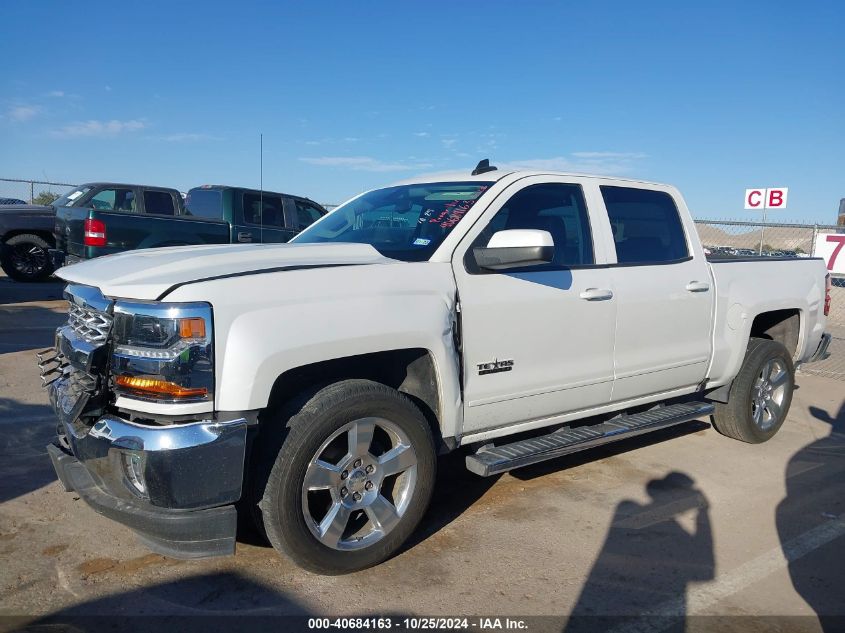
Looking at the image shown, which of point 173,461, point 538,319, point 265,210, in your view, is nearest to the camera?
point 173,461

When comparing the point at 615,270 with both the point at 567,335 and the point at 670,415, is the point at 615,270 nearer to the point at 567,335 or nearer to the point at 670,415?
the point at 567,335

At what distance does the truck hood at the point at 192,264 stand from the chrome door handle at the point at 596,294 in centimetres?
124

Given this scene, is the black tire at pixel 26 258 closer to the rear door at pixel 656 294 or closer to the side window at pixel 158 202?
the side window at pixel 158 202

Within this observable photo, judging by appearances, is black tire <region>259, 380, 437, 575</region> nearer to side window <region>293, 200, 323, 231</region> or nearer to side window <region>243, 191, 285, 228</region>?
side window <region>243, 191, 285, 228</region>

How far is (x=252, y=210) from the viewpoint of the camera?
1205 cm

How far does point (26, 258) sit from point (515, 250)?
40.6 ft

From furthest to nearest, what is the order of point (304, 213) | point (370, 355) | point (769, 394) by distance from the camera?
point (304, 213), point (769, 394), point (370, 355)

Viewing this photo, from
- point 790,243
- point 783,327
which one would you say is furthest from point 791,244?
point 783,327

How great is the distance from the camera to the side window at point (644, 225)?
4676mm

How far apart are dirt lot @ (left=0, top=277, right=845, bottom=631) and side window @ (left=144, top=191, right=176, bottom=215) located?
324 inches

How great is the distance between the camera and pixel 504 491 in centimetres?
457

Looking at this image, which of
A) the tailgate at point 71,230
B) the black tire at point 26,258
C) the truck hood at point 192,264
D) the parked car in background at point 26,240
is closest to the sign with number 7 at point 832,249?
the truck hood at point 192,264

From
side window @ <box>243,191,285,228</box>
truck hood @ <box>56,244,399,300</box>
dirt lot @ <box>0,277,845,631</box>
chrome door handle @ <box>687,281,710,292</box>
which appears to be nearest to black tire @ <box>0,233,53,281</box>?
side window @ <box>243,191,285,228</box>

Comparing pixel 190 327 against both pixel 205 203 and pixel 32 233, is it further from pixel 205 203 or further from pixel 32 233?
pixel 32 233
